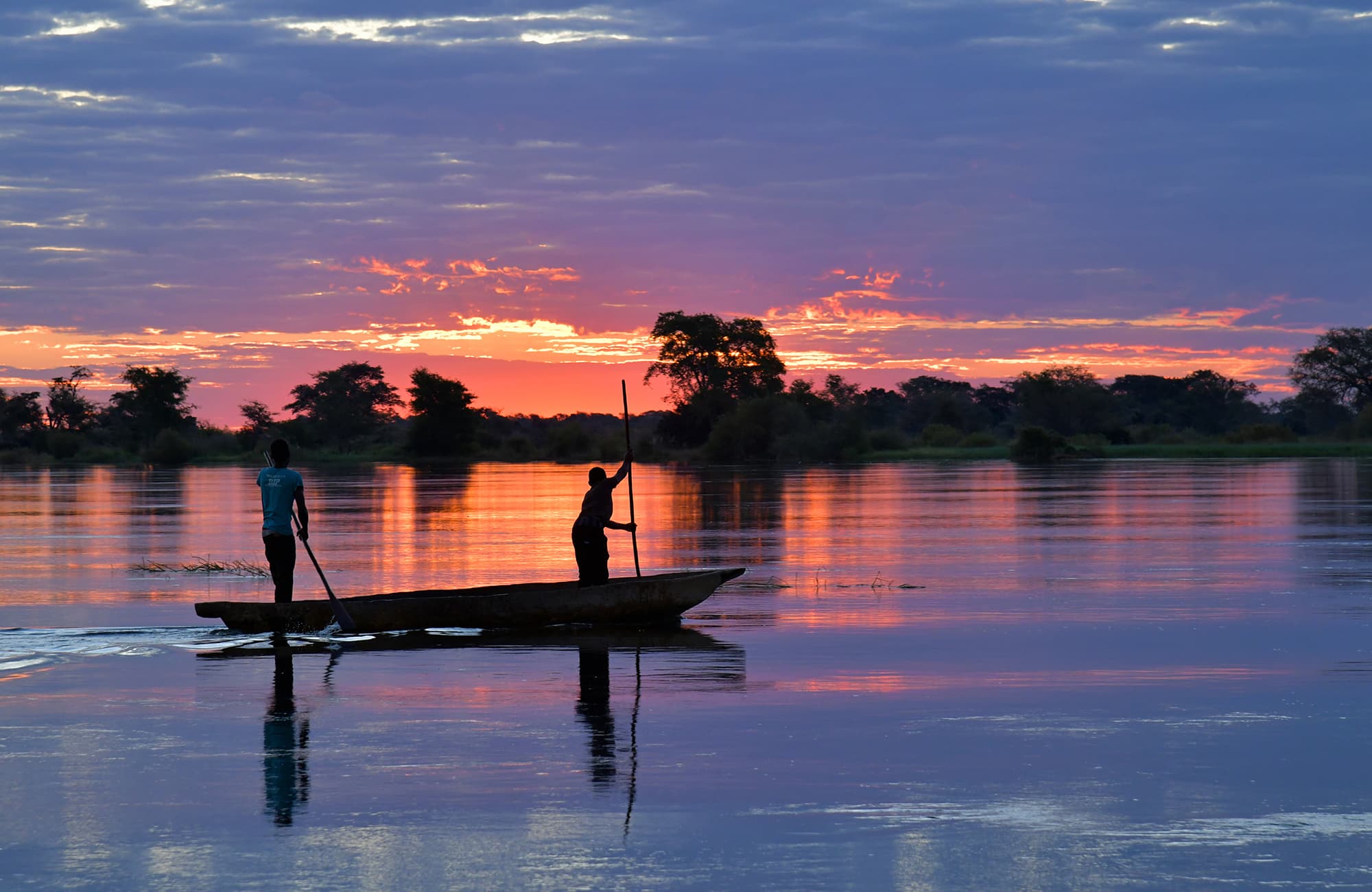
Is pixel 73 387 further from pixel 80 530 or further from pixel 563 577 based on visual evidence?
pixel 563 577

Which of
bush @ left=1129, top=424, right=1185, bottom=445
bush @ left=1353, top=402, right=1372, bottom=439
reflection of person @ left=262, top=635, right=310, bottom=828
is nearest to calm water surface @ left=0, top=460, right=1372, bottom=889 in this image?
reflection of person @ left=262, top=635, right=310, bottom=828

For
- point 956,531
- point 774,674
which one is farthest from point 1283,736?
point 956,531

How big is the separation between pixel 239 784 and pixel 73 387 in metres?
158

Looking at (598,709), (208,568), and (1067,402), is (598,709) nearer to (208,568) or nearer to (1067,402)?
(208,568)

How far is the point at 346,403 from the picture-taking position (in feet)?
516

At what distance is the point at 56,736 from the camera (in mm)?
10055

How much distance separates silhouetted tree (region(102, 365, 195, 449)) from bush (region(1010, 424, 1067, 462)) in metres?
80.4

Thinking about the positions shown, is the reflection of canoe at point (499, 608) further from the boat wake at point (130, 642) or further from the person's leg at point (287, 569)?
the person's leg at point (287, 569)

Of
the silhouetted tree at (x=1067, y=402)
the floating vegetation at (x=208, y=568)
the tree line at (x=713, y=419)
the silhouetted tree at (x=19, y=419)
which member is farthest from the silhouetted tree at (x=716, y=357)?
the floating vegetation at (x=208, y=568)

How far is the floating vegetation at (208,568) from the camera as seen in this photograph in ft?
78.8

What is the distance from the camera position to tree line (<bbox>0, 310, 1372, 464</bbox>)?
112 m

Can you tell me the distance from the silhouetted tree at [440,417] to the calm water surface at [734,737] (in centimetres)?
10279

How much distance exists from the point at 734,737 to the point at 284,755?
297 centimetres

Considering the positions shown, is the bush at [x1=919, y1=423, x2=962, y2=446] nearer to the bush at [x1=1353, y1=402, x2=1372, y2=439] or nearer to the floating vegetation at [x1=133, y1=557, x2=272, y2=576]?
the bush at [x1=1353, y1=402, x2=1372, y2=439]
